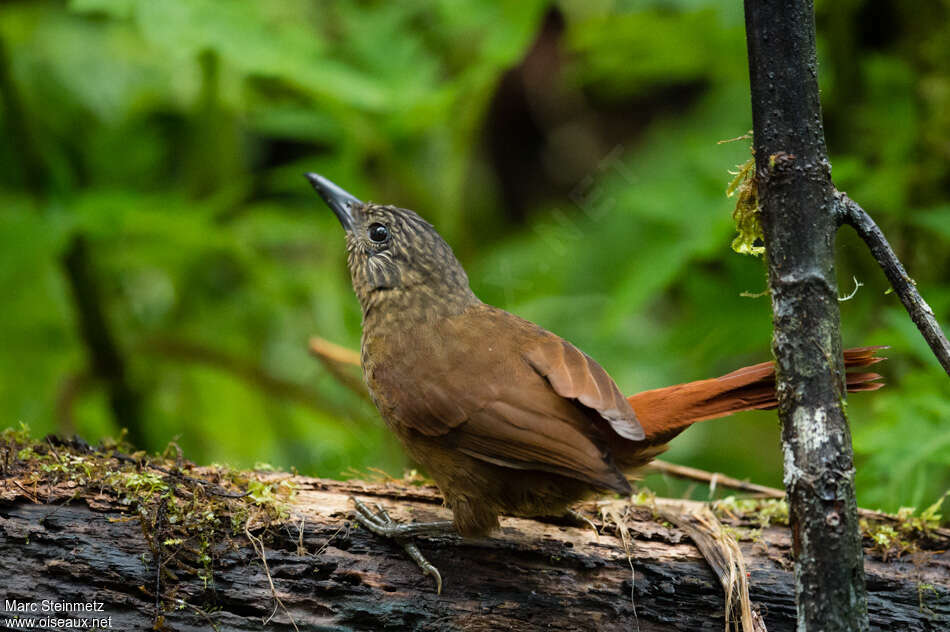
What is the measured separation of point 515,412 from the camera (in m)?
2.35

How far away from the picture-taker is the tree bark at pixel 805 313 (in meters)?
1.73

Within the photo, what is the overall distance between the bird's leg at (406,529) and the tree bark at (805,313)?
92 centimetres

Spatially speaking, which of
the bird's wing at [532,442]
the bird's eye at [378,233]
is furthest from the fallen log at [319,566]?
the bird's eye at [378,233]

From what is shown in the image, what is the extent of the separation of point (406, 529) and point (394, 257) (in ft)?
3.88

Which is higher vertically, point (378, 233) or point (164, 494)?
point (378, 233)

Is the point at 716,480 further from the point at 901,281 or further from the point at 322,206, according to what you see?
the point at 322,206

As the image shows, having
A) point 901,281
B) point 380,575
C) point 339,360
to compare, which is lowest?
point 380,575

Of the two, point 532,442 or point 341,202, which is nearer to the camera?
point 532,442

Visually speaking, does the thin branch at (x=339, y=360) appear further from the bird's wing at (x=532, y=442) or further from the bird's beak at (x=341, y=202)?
the bird's wing at (x=532, y=442)

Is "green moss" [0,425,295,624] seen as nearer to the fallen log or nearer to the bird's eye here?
the fallen log

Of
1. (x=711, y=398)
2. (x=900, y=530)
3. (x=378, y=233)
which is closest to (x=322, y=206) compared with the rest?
(x=378, y=233)

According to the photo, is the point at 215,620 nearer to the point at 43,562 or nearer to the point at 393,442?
the point at 43,562

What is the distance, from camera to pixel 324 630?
2076 millimetres

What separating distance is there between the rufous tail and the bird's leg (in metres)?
0.63
